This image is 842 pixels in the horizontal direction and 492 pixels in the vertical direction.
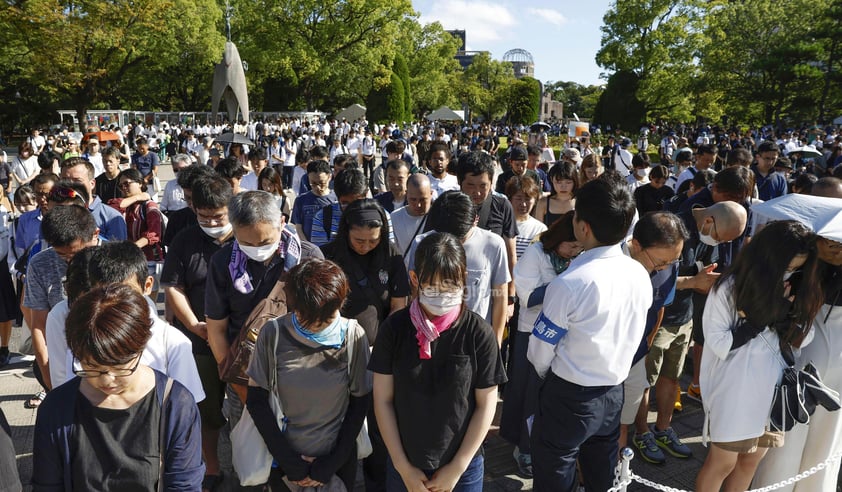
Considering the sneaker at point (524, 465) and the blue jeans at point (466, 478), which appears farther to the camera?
the sneaker at point (524, 465)

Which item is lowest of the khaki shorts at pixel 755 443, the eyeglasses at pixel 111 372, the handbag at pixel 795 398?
the khaki shorts at pixel 755 443

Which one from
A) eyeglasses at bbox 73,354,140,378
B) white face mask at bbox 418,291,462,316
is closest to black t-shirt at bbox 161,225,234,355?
eyeglasses at bbox 73,354,140,378

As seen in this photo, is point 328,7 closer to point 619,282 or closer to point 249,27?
point 249,27

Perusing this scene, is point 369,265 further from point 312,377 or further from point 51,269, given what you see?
point 51,269

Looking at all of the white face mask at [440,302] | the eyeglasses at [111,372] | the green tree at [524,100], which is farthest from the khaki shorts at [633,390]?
the green tree at [524,100]

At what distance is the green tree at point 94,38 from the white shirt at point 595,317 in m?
31.3

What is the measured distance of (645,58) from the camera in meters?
38.2

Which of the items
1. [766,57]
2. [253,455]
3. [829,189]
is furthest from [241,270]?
[766,57]

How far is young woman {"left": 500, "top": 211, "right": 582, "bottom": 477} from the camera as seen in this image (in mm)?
3121

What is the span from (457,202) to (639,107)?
130ft

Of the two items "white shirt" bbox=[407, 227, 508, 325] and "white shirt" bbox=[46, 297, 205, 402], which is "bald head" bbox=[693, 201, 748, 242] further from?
"white shirt" bbox=[46, 297, 205, 402]

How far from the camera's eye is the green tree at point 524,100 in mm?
A: 54500

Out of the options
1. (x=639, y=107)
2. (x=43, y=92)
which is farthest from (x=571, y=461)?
(x=43, y=92)

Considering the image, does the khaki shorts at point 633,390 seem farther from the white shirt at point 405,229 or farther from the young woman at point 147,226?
the young woman at point 147,226
